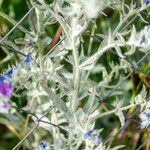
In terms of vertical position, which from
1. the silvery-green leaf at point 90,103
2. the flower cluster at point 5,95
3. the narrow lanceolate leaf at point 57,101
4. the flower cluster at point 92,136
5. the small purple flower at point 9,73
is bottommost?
the flower cluster at point 92,136

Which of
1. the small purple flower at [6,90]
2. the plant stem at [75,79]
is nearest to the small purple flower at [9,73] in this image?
the small purple flower at [6,90]

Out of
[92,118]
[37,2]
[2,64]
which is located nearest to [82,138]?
[92,118]

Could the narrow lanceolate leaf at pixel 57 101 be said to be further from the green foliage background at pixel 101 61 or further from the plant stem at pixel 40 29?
the green foliage background at pixel 101 61

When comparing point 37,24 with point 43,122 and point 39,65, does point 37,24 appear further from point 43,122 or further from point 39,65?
point 43,122

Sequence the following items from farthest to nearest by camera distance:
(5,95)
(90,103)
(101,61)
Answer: (101,61)
(90,103)
(5,95)

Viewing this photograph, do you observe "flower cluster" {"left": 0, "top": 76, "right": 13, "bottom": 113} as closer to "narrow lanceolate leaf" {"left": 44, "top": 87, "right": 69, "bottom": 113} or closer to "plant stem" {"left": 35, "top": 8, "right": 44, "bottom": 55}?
"narrow lanceolate leaf" {"left": 44, "top": 87, "right": 69, "bottom": 113}

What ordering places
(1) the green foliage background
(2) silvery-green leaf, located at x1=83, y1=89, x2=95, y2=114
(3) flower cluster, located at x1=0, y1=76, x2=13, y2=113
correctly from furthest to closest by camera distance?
1. (1) the green foliage background
2. (2) silvery-green leaf, located at x1=83, y1=89, x2=95, y2=114
3. (3) flower cluster, located at x1=0, y1=76, x2=13, y2=113

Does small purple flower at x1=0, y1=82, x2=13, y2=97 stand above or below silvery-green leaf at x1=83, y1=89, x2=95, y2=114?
above

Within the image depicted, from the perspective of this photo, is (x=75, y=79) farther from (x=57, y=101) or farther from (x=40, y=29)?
(x=40, y=29)

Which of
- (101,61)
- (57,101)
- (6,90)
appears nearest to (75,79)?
(57,101)

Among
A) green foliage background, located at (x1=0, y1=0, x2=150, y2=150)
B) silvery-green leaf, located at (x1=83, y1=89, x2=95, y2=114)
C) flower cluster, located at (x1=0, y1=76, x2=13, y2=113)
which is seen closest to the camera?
flower cluster, located at (x1=0, y1=76, x2=13, y2=113)

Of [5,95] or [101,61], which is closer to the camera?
[5,95]

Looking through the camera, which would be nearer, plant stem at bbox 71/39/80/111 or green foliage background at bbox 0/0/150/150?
plant stem at bbox 71/39/80/111

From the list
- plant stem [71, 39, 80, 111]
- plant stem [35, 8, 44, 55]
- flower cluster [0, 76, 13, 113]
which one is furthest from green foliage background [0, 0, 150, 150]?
flower cluster [0, 76, 13, 113]
